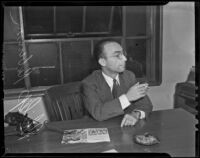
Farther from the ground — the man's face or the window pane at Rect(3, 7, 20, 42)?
the window pane at Rect(3, 7, 20, 42)

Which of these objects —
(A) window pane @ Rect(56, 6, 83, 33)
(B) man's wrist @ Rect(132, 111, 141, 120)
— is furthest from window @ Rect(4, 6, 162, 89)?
(B) man's wrist @ Rect(132, 111, 141, 120)

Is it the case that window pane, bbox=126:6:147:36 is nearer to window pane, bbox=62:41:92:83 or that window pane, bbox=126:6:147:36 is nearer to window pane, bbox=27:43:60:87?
window pane, bbox=62:41:92:83

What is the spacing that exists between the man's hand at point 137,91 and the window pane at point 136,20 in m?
0.20

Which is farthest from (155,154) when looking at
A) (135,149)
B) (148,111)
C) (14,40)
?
(14,40)

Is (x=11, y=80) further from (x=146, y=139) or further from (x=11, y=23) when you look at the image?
(x=146, y=139)

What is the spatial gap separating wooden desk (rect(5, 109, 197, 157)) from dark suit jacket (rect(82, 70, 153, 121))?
0.04 metres

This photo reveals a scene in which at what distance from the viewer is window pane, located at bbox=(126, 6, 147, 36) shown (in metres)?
0.79

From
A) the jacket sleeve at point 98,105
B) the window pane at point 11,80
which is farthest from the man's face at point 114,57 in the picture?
the window pane at point 11,80

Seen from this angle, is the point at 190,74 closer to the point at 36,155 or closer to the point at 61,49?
the point at 61,49

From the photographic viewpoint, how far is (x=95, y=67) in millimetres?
833

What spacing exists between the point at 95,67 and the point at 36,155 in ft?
1.26

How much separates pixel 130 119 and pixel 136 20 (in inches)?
15.2

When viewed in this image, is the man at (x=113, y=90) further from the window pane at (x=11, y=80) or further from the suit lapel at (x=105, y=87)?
the window pane at (x=11, y=80)

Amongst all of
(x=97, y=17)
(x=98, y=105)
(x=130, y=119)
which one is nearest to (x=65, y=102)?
(x=98, y=105)
